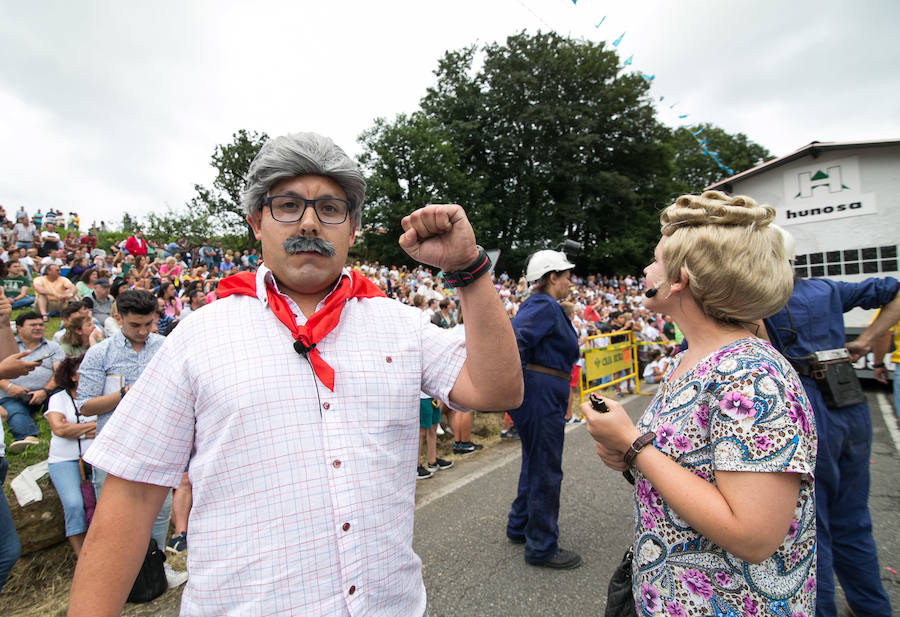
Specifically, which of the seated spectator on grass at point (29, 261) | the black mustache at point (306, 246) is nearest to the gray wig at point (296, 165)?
the black mustache at point (306, 246)

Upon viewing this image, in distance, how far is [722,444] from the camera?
123 cm

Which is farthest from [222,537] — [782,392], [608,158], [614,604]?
[608,158]

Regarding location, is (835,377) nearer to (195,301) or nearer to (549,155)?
(195,301)

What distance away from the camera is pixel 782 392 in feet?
4.06

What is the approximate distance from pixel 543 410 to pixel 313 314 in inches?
95.7

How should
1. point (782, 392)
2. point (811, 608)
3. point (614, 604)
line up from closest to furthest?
1. point (782, 392)
2. point (811, 608)
3. point (614, 604)

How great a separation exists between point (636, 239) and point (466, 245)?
1380 inches

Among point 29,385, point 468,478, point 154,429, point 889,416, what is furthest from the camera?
point 889,416

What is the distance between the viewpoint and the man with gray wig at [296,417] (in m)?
1.13

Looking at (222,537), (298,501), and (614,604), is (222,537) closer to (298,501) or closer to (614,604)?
(298,501)

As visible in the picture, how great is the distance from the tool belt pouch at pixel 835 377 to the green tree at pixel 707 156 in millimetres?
47356

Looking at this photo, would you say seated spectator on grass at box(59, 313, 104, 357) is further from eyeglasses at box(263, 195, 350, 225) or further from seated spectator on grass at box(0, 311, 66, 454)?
eyeglasses at box(263, 195, 350, 225)

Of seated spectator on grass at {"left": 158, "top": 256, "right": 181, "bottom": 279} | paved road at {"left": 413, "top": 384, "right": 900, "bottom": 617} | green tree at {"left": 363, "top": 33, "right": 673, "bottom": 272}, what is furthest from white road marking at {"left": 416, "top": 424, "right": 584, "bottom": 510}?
green tree at {"left": 363, "top": 33, "right": 673, "bottom": 272}

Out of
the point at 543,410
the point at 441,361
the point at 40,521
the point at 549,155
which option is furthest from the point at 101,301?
the point at 549,155
